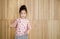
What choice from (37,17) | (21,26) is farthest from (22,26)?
(37,17)

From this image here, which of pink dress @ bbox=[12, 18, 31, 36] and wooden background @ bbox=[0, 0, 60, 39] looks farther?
wooden background @ bbox=[0, 0, 60, 39]

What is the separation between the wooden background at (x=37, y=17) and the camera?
7.95ft

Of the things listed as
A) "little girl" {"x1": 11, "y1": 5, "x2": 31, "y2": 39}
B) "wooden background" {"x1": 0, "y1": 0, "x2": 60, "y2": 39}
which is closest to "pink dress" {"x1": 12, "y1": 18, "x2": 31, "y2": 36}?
"little girl" {"x1": 11, "y1": 5, "x2": 31, "y2": 39}

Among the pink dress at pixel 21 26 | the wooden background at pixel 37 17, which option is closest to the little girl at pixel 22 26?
the pink dress at pixel 21 26

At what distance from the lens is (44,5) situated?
98.6 inches

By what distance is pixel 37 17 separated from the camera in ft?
8.16

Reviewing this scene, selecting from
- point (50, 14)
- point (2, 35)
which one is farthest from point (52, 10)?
point (2, 35)

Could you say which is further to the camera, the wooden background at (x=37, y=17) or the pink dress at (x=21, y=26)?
the wooden background at (x=37, y=17)

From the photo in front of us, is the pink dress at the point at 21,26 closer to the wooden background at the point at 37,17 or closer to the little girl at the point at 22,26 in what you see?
the little girl at the point at 22,26

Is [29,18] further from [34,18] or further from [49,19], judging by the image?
[49,19]

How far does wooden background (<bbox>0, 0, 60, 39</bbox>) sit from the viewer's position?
7.95 feet

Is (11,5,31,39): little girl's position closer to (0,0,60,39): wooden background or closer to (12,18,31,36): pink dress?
(12,18,31,36): pink dress

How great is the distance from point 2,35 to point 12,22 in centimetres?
27

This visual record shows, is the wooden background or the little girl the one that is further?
the wooden background
